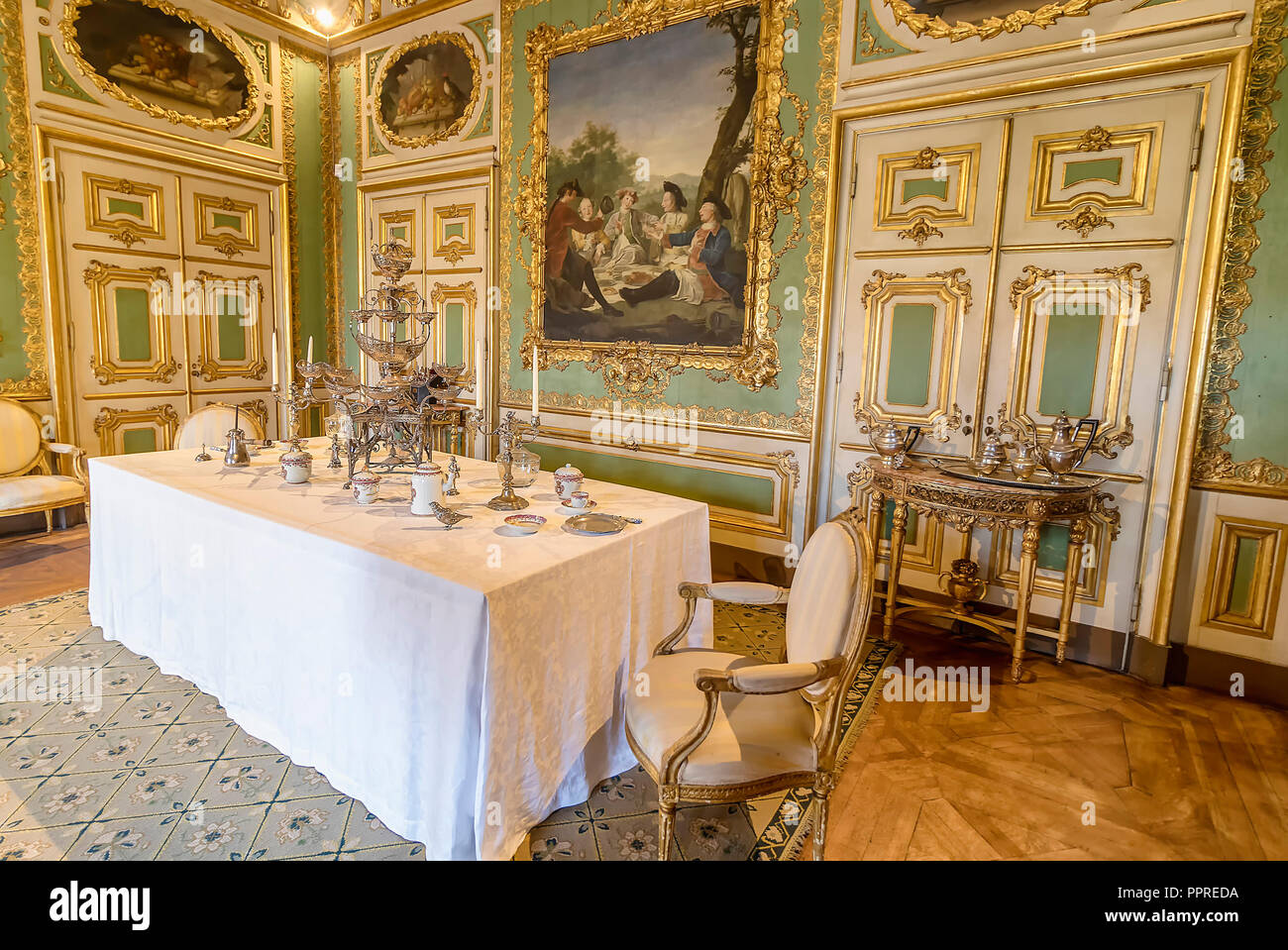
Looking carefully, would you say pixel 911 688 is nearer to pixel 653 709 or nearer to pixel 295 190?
pixel 653 709

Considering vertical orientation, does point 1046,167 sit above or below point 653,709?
above

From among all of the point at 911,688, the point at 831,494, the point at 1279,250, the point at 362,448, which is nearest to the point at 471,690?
the point at 362,448

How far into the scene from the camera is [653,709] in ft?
7.06

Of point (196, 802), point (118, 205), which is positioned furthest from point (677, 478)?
point (118, 205)

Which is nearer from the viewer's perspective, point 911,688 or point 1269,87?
point 1269,87

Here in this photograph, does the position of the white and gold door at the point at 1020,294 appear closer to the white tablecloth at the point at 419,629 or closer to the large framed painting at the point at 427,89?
the white tablecloth at the point at 419,629

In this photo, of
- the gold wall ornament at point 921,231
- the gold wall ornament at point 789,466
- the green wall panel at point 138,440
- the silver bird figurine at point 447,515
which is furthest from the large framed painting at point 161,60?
the gold wall ornament at point 921,231

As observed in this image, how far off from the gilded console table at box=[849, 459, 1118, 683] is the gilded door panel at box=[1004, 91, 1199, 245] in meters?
1.36

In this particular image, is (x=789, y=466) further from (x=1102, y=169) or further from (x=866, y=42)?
(x=866, y=42)

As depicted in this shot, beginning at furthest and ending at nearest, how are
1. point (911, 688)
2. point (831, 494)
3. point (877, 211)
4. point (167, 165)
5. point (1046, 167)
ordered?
point (167, 165), point (831, 494), point (877, 211), point (1046, 167), point (911, 688)

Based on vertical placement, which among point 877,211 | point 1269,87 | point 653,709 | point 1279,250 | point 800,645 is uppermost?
point 1269,87

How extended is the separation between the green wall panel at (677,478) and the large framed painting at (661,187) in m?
0.65

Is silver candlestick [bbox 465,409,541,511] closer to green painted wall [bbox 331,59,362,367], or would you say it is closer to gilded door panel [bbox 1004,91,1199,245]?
gilded door panel [bbox 1004,91,1199,245]

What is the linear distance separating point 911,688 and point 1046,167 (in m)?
2.87
